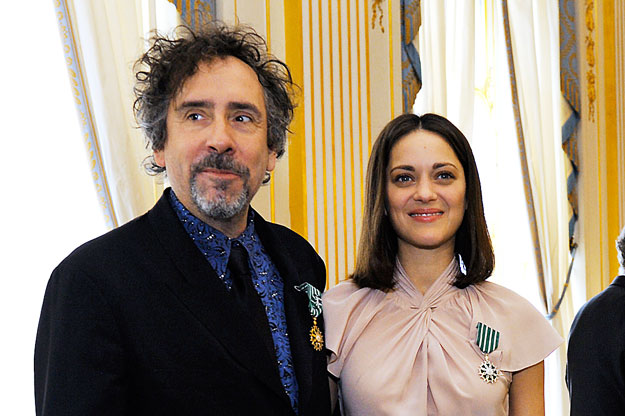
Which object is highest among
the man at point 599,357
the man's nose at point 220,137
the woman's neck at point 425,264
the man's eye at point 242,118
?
the man's eye at point 242,118

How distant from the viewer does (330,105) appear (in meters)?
3.88

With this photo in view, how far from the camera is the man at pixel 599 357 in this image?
2846 mm

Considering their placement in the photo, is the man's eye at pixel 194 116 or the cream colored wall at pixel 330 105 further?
the cream colored wall at pixel 330 105

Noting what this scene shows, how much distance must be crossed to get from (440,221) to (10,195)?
56.8 inches

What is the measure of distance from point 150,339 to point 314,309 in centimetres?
56

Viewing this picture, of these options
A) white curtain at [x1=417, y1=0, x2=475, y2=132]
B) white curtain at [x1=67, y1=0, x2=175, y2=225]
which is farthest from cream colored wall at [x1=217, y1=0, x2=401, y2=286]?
white curtain at [x1=67, y1=0, x2=175, y2=225]

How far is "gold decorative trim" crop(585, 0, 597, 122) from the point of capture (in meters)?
5.89

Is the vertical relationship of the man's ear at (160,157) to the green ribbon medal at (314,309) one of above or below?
above

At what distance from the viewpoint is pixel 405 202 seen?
2375mm

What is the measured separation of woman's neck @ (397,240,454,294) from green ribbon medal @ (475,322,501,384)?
20 cm

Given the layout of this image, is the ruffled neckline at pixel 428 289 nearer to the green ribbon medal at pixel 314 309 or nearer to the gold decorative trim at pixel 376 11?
the green ribbon medal at pixel 314 309

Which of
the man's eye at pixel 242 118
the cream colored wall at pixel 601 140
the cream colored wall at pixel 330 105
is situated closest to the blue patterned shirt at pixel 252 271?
the man's eye at pixel 242 118

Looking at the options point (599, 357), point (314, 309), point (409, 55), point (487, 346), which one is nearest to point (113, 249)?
point (314, 309)

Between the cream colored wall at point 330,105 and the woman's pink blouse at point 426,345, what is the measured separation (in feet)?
4.15
